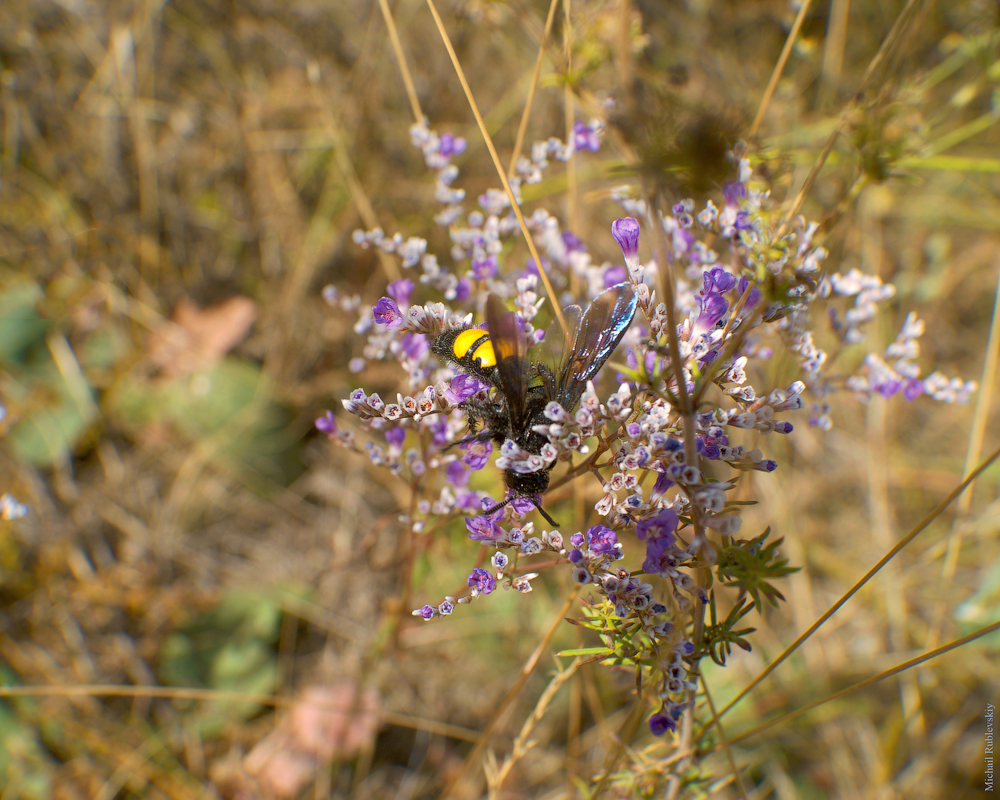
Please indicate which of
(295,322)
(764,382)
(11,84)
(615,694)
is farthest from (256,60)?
(615,694)

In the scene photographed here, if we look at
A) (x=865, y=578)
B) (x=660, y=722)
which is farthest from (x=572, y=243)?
(x=660, y=722)

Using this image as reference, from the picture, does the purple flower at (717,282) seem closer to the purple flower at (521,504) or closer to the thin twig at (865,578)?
the purple flower at (521,504)

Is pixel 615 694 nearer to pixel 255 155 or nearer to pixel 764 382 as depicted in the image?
pixel 764 382

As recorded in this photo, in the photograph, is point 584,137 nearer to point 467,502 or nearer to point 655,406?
point 655,406

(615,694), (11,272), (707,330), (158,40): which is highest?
(158,40)

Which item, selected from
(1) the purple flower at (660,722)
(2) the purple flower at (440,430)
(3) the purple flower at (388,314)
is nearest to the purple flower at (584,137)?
(3) the purple flower at (388,314)

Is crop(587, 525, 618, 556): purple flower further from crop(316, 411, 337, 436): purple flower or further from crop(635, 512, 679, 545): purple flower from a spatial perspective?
crop(316, 411, 337, 436): purple flower
